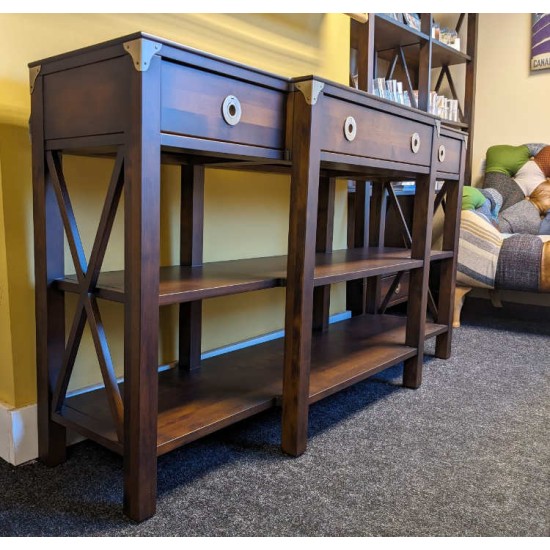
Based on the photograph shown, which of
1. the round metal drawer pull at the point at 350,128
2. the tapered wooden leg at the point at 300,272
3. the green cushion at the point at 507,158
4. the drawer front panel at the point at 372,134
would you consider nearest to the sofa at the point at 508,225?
the green cushion at the point at 507,158

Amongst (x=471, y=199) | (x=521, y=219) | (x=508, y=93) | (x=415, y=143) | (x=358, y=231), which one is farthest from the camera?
(x=508, y=93)

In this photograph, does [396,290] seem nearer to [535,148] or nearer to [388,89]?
[388,89]

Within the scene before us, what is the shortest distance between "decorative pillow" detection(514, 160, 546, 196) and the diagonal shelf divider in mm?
2480

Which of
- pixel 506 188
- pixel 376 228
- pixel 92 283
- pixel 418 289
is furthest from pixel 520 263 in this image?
pixel 92 283

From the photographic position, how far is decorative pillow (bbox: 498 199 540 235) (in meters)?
2.73

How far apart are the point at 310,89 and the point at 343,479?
0.77 metres

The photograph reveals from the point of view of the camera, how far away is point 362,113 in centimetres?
125

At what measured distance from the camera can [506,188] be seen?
9.45 ft

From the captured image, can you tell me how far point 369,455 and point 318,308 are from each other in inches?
26.6

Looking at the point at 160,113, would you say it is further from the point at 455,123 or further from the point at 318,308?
the point at 455,123

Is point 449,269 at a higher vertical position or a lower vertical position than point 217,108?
lower

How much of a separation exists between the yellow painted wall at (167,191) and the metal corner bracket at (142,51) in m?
0.39

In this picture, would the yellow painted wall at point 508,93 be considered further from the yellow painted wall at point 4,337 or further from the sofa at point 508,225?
the yellow painted wall at point 4,337
